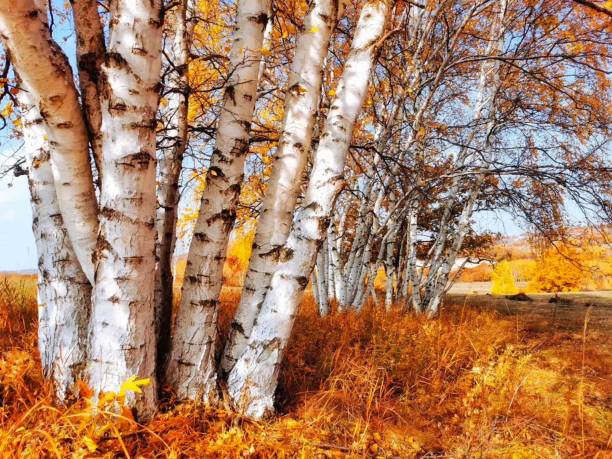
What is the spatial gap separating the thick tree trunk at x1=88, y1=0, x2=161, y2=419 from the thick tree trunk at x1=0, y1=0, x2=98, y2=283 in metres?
0.24

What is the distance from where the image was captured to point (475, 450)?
2137mm

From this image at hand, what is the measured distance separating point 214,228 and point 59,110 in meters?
0.96

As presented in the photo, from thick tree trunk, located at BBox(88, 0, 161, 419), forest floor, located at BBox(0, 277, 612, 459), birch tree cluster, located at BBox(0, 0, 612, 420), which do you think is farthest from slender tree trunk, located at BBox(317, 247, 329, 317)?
thick tree trunk, located at BBox(88, 0, 161, 419)

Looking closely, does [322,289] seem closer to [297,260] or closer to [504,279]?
[297,260]

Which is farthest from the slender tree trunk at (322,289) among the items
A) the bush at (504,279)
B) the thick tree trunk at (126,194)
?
the bush at (504,279)

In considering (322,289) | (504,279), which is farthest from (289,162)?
(504,279)

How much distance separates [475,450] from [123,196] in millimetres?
2479

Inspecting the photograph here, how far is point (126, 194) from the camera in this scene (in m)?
1.67

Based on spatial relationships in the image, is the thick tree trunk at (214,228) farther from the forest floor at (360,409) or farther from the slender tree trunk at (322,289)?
the slender tree trunk at (322,289)

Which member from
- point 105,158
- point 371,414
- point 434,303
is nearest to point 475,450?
point 371,414

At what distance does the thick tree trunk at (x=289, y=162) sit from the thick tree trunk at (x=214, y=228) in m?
0.22

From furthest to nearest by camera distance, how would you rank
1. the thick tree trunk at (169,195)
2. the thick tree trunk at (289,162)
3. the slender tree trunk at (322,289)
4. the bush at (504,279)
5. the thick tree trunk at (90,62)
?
the bush at (504,279), the slender tree trunk at (322,289), the thick tree trunk at (169,195), the thick tree trunk at (289,162), the thick tree trunk at (90,62)

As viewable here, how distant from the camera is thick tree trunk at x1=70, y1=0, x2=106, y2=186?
74.9 inches

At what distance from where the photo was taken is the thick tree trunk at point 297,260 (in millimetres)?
2059
